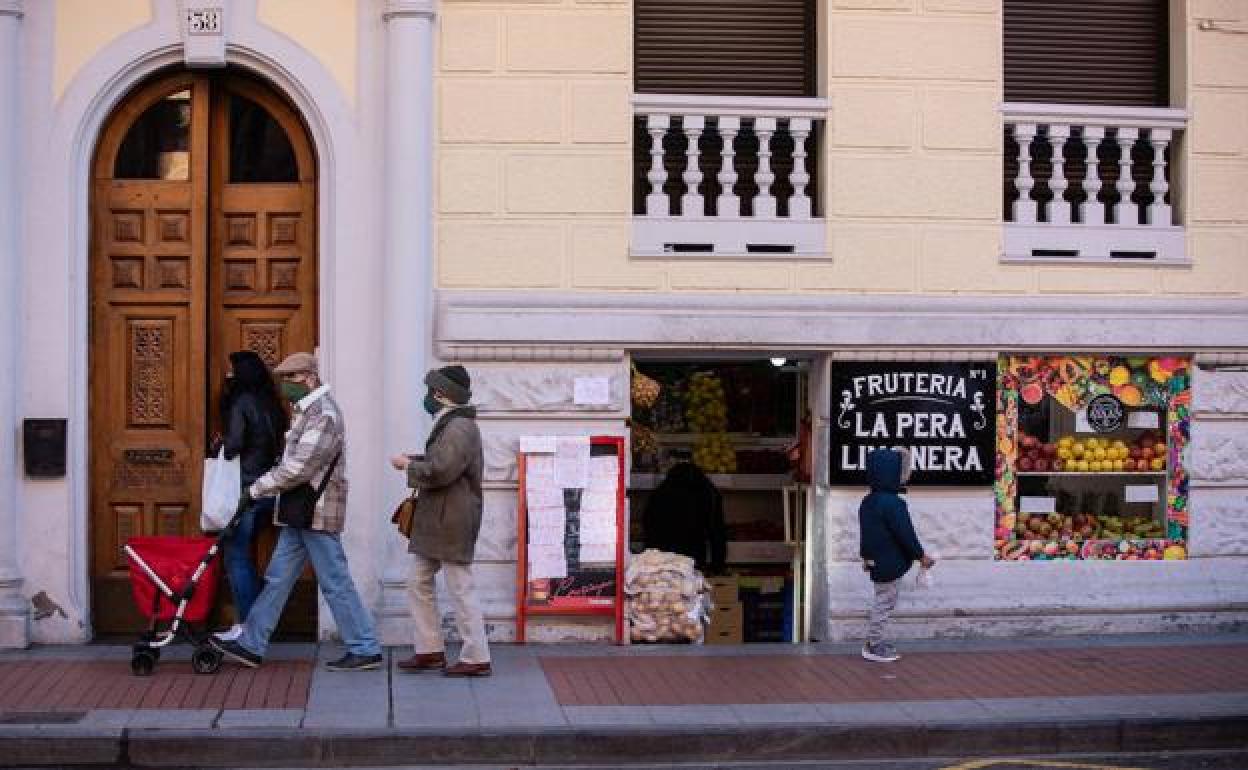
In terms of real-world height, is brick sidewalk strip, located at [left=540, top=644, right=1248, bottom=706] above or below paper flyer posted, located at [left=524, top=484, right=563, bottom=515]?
below

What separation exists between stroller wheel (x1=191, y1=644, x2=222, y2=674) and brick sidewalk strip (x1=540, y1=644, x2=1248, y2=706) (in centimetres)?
202

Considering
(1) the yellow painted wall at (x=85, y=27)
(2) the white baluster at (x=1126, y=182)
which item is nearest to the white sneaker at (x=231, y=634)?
(1) the yellow painted wall at (x=85, y=27)

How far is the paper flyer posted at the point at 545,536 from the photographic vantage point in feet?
38.2

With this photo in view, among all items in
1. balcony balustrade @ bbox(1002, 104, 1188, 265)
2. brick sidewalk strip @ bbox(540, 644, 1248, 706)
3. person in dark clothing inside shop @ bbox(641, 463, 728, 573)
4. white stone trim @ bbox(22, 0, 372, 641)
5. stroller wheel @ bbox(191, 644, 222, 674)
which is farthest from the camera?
person in dark clothing inside shop @ bbox(641, 463, 728, 573)

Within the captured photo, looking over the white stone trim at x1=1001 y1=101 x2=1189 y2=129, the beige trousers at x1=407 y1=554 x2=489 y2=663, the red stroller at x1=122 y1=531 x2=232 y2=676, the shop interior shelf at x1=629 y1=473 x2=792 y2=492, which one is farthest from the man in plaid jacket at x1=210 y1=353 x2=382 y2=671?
the white stone trim at x1=1001 y1=101 x2=1189 y2=129

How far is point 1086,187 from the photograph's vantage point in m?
12.6

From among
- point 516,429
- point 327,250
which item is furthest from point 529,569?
point 327,250

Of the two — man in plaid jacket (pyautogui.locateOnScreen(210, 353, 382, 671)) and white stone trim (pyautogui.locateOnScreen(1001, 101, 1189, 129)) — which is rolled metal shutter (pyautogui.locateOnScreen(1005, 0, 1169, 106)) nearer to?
white stone trim (pyautogui.locateOnScreen(1001, 101, 1189, 129))

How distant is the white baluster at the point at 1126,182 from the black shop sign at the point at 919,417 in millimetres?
1530

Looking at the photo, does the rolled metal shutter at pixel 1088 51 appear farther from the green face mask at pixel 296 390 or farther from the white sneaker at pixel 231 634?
the white sneaker at pixel 231 634

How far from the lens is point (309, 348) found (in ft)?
39.2

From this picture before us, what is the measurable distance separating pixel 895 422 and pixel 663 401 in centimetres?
204

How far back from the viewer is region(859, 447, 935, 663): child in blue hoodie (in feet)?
36.6

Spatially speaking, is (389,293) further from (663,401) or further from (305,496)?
(663,401)
